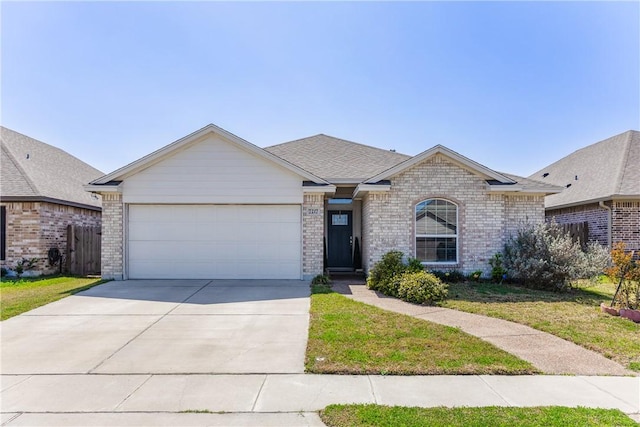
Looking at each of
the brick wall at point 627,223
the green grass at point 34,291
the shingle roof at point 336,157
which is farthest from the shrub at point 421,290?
the brick wall at point 627,223

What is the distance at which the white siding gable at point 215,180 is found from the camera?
11.8 m

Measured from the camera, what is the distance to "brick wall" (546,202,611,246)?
14109mm

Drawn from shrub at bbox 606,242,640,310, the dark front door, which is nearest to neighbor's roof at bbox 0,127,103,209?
the dark front door

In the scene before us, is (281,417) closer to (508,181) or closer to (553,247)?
(553,247)

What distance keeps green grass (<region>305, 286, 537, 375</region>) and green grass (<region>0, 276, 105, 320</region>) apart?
256 inches

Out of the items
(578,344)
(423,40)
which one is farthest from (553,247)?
(423,40)

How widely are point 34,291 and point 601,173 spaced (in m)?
21.0

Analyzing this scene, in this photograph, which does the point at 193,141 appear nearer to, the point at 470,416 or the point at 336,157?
the point at 336,157

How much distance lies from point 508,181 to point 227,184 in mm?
8824

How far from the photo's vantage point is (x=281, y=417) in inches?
148

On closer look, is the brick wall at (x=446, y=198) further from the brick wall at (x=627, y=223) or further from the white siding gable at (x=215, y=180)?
the brick wall at (x=627, y=223)

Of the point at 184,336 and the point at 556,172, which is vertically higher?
the point at 556,172

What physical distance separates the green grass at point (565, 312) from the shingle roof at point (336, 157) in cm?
486

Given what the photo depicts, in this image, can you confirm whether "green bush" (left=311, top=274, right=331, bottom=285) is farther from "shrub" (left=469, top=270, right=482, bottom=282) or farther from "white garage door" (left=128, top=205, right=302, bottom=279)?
"shrub" (left=469, top=270, right=482, bottom=282)
